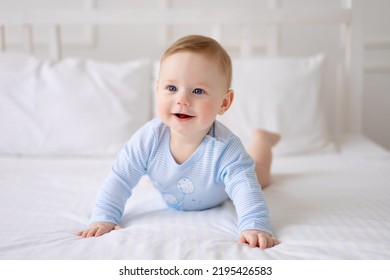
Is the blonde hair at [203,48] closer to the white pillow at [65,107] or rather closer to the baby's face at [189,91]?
the baby's face at [189,91]

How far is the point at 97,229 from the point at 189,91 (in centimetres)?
33

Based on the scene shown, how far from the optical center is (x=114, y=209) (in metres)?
0.96

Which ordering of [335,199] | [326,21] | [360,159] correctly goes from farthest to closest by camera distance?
[326,21] < [360,159] < [335,199]

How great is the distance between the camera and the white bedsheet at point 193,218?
2.61ft

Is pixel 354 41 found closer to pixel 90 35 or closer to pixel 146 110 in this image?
pixel 146 110

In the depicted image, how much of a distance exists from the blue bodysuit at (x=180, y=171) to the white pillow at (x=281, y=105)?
25.7 inches

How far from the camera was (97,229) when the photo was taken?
899 mm

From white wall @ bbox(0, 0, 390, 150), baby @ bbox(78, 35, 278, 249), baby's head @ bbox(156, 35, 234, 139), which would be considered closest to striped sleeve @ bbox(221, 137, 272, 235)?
baby @ bbox(78, 35, 278, 249)

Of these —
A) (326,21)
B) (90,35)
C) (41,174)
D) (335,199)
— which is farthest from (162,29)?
(335,199)

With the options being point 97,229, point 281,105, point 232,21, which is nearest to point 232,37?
point 232,21

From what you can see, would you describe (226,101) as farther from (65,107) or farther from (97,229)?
(65,107)

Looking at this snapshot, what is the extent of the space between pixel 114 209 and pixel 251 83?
0.93 meters

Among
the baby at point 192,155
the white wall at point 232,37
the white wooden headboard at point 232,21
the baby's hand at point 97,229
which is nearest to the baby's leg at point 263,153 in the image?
the baby at point 192,155

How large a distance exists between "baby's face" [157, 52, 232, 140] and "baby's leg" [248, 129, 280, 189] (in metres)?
0.37
